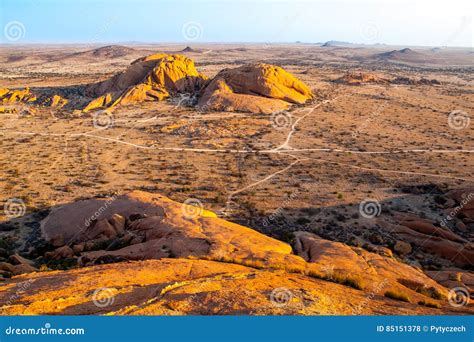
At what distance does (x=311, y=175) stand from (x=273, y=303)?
74.0 ft

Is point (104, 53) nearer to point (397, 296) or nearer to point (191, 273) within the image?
point (191, 273)

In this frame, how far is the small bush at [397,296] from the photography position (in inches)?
476

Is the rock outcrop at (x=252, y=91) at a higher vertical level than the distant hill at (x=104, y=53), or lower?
lower

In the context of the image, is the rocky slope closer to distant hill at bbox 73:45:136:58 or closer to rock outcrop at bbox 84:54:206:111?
rock outcrop at bbox 84:54:206:111

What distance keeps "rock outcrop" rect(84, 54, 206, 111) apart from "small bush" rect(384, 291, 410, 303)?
55.8m

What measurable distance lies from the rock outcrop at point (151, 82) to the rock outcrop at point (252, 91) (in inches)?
270

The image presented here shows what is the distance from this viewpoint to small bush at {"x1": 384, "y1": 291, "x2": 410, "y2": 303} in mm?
12082

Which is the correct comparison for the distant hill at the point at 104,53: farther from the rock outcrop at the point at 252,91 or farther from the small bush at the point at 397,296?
the small bush at the point at 397,296

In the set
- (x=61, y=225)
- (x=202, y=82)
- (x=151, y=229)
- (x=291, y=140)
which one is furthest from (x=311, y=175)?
(x=202, y=82)

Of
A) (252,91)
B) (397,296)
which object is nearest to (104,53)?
(252,91)

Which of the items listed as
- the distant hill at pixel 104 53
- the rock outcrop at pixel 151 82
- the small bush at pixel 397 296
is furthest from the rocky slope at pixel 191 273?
the distant hill at pixel 104 53

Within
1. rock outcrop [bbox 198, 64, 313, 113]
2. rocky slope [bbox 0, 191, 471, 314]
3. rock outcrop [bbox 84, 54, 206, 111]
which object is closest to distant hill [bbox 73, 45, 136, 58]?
rock outcrop [bbox 84, 54, 206, 111]

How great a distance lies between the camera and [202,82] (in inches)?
2670

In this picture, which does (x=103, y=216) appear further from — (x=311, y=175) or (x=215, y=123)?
(x=215, y=123)
